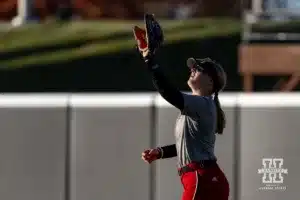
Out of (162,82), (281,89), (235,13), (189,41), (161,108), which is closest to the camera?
(162,82)

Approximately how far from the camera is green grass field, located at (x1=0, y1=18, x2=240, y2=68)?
15219mm

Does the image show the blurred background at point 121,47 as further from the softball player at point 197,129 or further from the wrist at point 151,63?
the wrist at point 151,63

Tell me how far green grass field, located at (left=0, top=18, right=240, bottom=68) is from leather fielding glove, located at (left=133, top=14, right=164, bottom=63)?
31.1 feet

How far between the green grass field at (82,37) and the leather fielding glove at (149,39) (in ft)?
31.1

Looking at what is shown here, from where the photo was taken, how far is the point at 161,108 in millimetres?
7422

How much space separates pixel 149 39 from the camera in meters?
5.48

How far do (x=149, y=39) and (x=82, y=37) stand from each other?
34.3ft

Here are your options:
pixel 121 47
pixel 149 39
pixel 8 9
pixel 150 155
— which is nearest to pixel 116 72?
pixel 121 47

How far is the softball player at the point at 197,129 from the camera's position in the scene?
552 centimetres

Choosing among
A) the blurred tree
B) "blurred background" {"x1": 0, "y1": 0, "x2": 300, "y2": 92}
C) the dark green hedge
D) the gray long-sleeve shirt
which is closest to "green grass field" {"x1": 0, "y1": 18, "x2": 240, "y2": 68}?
"blurred background" {"x1": 0, "y1": 0, "x2": 300, "y2": 92}

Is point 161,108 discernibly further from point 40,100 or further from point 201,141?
point 201,141

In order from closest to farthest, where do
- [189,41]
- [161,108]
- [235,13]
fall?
1. [161,108]
2. [189,41]
3. [235,13]

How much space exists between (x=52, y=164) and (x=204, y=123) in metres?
2.26

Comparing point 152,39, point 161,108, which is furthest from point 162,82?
point 161,108
